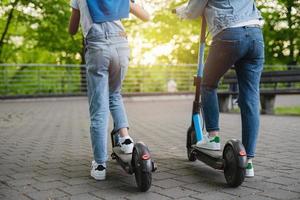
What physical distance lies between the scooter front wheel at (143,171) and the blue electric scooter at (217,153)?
2.16 feet

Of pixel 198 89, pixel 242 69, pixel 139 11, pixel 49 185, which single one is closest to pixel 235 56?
pixel 242 69

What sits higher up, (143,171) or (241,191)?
(143,171)

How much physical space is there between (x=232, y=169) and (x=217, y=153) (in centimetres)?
46

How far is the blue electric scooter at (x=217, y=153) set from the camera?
335 centimetres

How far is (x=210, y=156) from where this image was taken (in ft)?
12.7

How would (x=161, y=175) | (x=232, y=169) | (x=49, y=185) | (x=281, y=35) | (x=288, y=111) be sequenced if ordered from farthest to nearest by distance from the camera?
(x=281, y=35), (x=288, y=111), (x=161, y=175), (x=49, y=185), (x=232, y=169)

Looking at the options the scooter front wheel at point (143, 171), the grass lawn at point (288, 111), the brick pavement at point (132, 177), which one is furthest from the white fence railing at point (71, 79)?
the scooter front wheel at point (143, 171)

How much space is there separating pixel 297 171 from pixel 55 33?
63.5 ft

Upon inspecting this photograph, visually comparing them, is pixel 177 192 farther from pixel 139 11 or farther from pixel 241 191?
pixel 139 11

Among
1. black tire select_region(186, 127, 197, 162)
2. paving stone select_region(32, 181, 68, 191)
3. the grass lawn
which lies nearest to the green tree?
the grass lawn

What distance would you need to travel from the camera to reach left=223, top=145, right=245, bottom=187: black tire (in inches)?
131

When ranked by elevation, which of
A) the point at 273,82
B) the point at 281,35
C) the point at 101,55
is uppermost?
the point at 281,35

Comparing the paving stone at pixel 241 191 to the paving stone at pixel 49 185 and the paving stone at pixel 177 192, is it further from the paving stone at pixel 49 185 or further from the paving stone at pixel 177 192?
the paving stone at pixel 49 185

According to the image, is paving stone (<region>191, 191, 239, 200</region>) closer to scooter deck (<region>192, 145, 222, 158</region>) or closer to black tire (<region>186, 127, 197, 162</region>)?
scooter deck (<region>192, 145, 222, 158</region>)
